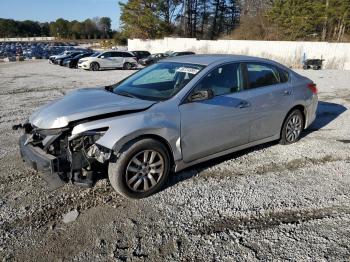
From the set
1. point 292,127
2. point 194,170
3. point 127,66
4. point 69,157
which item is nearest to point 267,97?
point 292,127

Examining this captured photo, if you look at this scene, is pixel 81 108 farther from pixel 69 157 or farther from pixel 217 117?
pixel 217 117

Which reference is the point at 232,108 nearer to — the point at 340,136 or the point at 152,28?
the point at 340,136

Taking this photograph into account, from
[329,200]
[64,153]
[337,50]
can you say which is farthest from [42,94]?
[337,50]

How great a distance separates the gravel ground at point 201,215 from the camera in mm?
3016

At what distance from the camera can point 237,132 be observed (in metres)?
4.66

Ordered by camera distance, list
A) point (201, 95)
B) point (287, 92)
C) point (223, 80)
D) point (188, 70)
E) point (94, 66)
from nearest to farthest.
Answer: point (201, 95) → point (188, 70) → point (223, 80) → point (287, 92) → point (94, 66)

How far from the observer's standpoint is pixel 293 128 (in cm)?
579

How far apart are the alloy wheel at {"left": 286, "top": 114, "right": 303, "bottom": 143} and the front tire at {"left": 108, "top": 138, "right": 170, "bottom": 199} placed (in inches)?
104

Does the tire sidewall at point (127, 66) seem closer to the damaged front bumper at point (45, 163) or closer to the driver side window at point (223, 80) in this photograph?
the driver side window at point (223, 80)

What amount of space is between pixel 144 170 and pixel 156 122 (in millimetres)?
571

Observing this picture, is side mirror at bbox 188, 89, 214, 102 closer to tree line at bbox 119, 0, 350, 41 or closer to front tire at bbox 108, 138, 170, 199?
front tire at bbox 108, 138, 170, 199

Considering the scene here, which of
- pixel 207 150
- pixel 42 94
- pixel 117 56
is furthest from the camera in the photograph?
pixel 117 56

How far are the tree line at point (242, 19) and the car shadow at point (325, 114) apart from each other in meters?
32.4

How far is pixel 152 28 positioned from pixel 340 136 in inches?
2072
